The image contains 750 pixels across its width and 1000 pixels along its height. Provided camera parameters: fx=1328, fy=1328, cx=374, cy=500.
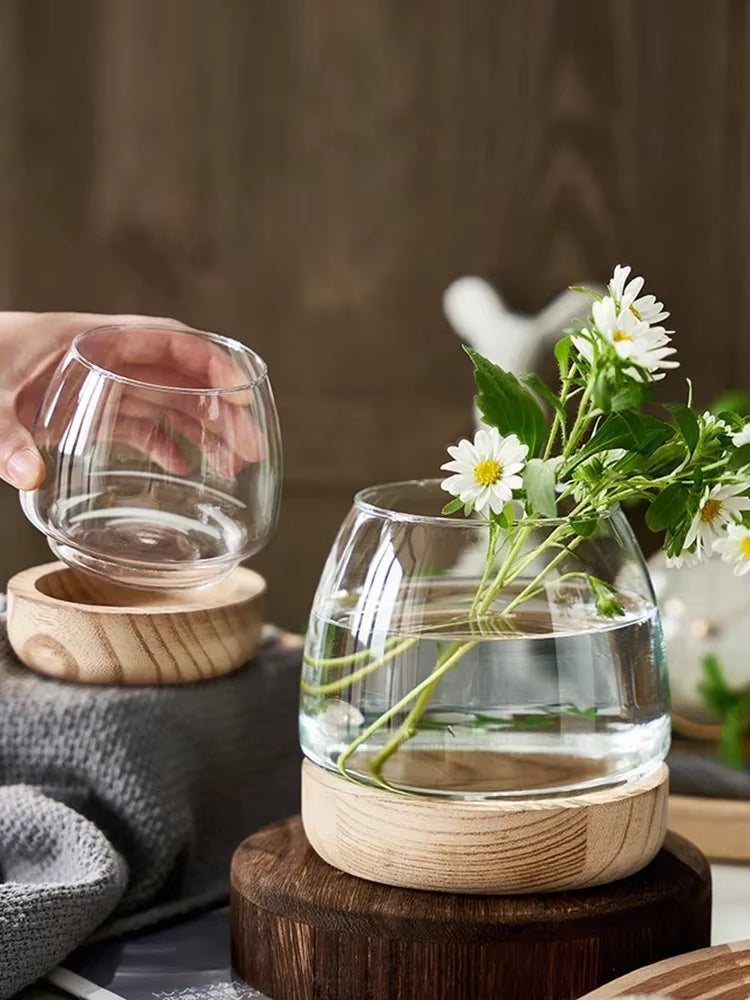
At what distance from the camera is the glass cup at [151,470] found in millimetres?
595

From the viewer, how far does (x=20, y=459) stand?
1.93 ft

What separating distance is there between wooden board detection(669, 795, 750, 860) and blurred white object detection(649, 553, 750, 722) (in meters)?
0.11

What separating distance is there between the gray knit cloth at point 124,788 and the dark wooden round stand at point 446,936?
9 cm

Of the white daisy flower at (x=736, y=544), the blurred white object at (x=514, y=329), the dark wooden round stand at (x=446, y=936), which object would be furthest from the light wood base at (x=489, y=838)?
the blurred white object at (x=514, y=329)

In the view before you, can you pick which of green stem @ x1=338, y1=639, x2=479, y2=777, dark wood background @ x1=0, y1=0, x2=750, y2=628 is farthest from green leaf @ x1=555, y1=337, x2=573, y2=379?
dark wood background @ x1=0, y1=0, x2=750, y2=628

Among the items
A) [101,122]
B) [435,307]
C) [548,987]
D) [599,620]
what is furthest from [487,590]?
[101,122]

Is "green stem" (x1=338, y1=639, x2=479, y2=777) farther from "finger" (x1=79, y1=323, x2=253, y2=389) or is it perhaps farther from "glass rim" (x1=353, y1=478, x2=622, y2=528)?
"finger" (x1=79, y1=323, x2=253, y2=389)

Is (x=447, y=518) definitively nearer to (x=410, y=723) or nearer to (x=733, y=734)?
(x=410, y=723)

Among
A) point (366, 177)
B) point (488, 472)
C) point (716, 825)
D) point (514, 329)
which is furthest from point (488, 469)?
point (366, 177)

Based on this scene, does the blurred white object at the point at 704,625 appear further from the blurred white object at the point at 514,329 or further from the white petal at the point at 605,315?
the white petal at the point at 605,315

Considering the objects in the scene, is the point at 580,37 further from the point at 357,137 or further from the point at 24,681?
the point at 24,681

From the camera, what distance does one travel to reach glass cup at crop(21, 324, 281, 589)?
595 millimetres

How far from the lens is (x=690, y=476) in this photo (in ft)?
1.70

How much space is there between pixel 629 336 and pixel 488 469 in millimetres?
71
